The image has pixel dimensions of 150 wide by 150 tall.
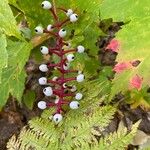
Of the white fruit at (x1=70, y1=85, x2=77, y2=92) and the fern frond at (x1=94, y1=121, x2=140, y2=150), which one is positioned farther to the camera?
the white fruit at (x1=70, y1=85, x2=77, y2=92)

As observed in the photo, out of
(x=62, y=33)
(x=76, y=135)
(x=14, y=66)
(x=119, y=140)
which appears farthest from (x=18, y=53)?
(x=119, y=140)

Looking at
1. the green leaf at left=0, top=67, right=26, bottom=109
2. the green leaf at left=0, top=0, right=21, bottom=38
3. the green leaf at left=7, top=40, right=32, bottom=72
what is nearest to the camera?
the green leaf at left=0, top=0, right=21, bottom=38

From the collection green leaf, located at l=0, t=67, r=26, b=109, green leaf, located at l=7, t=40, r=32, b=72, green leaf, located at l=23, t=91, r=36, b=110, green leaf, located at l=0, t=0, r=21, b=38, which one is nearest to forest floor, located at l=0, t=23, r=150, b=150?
green leaf, located at l=23, t=91, r=36, b=110

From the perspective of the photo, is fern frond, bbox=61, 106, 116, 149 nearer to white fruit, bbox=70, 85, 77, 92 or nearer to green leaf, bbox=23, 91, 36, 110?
white fruit, bbox=70, 85, 77, 92

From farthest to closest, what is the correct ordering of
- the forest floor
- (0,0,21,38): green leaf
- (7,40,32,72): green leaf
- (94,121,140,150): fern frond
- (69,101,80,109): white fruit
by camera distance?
the forest floor
(7,40,32,72): green leaf
(69,101,80,109): white fruit
(94,121,140,150): fern frond
(0,0,21,38): green leaf

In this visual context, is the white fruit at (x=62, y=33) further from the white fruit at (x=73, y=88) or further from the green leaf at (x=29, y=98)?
the green leaf at (x=29, y=98)

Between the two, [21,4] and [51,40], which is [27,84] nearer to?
[51,40]
